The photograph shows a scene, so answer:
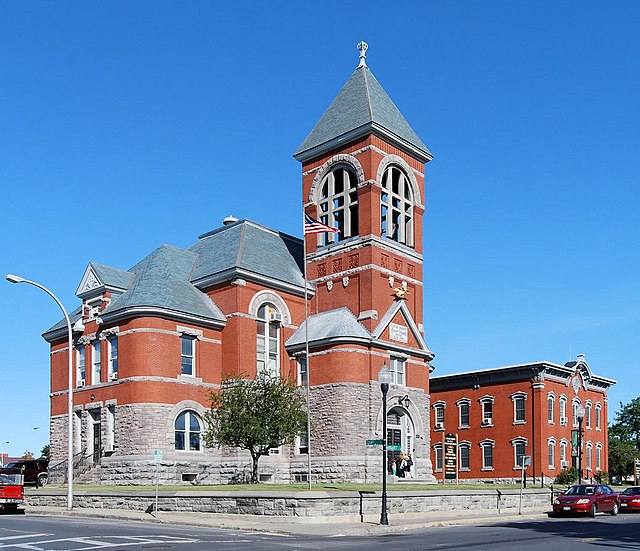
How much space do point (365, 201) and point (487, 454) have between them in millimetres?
27822

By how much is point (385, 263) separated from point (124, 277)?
16.1 metres

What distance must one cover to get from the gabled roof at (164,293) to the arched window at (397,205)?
12.3m

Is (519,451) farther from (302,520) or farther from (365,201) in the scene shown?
(302,520)

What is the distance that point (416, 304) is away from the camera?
52344mm

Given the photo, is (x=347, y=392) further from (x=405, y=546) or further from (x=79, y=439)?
(x=405, y=546)

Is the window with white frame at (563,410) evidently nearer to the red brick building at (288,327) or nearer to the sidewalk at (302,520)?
the red brick building at (288,327)

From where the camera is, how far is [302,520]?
2811 cm

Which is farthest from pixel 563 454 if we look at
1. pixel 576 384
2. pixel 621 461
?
pixel 621 461

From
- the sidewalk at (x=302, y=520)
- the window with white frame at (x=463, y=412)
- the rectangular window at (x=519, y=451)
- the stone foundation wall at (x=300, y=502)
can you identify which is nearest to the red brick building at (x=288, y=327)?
the stone foundation wall at (x=300, y=502)

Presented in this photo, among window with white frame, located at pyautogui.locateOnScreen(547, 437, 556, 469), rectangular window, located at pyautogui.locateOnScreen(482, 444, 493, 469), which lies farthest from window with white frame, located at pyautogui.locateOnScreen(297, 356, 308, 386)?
window with white frame, located at pyautogui.locateOnScreen(547, 437, 556, 469)

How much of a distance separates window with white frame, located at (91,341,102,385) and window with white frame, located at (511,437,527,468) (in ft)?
111

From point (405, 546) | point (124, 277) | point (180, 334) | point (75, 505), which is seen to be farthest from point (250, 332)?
point (405, 546)

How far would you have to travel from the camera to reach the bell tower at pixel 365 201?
4928 centimetres

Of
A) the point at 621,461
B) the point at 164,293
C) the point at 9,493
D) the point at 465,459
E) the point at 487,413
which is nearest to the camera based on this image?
the point at 9,493
